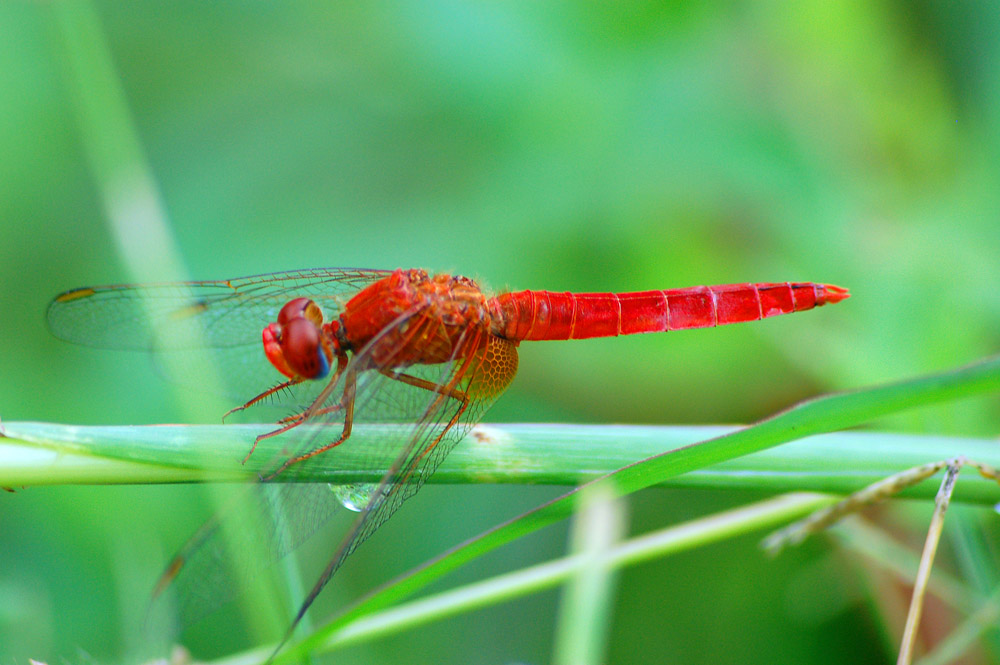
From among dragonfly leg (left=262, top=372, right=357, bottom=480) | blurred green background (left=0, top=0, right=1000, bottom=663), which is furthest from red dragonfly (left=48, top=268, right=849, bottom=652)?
blurred green background (left=0, top=0, right=1000, bottom=663)

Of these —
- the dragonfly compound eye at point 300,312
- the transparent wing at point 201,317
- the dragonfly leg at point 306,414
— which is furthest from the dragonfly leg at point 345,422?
the transparent wing at point 201,317

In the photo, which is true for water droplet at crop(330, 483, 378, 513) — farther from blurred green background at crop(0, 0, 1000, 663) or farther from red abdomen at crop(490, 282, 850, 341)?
blurred green background at crop(0, 0, 1000, 663)

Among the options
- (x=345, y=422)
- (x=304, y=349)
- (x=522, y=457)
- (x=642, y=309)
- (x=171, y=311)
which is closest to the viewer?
(x=522, y=457)

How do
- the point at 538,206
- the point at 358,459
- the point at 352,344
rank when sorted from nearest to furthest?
1. the point at 358,459
2. the point at 352,344
3. the point at 538,206

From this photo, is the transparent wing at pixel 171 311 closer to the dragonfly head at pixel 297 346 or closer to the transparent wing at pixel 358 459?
the dragonfly head at pixel 297 346

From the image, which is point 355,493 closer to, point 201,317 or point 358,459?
point 358,459

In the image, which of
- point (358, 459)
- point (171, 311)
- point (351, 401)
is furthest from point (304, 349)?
point (171, 311)
